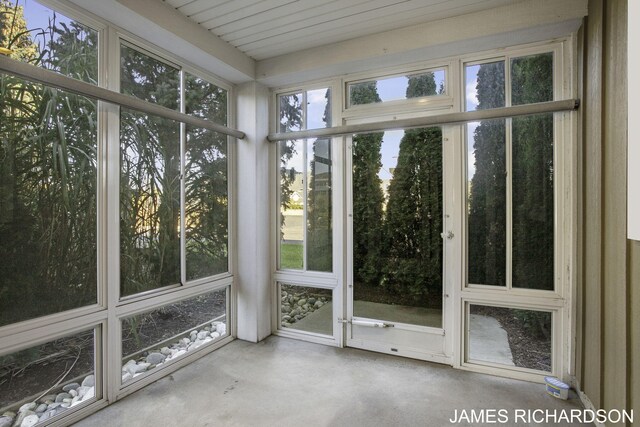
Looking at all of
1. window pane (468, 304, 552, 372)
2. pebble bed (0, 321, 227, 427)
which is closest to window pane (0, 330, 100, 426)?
pebble bed (0, 321, 227, 427)

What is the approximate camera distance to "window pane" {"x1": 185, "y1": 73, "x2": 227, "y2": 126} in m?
3.00

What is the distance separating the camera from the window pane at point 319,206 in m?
3.36

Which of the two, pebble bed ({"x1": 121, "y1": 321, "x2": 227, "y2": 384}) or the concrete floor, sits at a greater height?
pebble bed ({"x1": 121, "y1": 321, "x2": 227, "y2": 384})

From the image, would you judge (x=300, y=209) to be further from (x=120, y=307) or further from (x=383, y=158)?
(x=120, y=307)

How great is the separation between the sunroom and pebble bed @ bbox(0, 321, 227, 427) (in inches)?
0.6

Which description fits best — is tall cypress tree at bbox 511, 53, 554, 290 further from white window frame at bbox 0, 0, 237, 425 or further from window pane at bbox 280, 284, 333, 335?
white window frame at bbox 0, 0, 237, 425

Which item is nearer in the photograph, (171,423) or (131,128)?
(171,423)

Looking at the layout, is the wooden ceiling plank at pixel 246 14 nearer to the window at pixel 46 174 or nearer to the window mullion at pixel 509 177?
the window at pixel 46 174

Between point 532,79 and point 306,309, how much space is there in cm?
296

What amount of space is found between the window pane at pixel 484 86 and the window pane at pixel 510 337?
67.6 inches

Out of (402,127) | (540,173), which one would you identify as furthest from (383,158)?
(540,173)

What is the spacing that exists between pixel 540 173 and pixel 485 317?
126 centimetres

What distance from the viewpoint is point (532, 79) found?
263 cm

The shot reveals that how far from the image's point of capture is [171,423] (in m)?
Answer: 2.07
